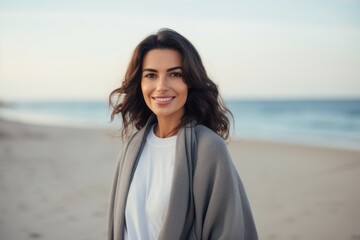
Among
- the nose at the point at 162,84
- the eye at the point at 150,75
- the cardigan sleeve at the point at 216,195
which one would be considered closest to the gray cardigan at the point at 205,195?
the cardigan sleeve at the point at 216,195

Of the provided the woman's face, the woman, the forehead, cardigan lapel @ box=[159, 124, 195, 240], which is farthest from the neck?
the forehead

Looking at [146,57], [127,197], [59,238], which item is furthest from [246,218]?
[59,238]

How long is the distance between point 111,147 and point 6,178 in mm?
4700

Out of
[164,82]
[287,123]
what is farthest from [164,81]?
[287,123]

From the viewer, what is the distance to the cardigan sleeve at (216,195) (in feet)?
6.17

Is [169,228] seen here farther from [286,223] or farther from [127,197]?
[286,223]

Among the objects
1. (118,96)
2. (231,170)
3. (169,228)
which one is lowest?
(169,228)

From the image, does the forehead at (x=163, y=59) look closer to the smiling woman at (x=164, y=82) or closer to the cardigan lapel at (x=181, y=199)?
the smiling woman at (x=164, y=82)

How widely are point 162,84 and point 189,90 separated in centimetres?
23

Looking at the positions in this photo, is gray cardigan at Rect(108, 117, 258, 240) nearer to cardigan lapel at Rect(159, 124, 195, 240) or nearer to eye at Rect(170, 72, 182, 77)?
cardigan lapel at Rect(159, 124, 195, 240)

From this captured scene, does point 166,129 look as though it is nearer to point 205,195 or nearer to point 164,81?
point 164,81

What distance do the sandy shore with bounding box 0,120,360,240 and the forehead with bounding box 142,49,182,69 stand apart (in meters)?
1.52

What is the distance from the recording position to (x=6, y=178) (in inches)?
288

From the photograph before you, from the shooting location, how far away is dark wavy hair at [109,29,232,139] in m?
2.10
